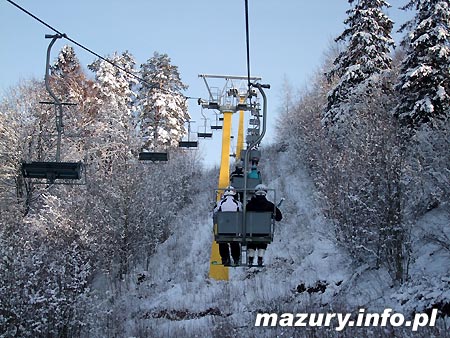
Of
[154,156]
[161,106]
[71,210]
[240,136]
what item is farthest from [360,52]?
[161,106]

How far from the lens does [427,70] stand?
62.3ft

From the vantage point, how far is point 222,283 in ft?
67.1

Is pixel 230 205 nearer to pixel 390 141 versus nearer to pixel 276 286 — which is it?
pixel 390 141

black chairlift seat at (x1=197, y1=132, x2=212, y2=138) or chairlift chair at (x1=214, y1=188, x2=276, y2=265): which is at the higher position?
black chairlift seat at (x1=197, y1=132, x2=212, y2=138)

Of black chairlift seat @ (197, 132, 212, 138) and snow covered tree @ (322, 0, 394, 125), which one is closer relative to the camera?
snow covered tree @ (322, 0, 394, 125)

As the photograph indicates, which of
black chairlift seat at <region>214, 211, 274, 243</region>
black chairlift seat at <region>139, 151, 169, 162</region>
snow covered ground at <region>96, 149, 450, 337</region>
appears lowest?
snow covered ground at <region>96, 149, 450, 337</region>

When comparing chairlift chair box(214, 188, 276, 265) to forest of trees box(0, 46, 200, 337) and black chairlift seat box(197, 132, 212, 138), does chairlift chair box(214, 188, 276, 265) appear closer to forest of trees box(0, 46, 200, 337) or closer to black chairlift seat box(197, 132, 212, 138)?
forest of trees box(0, 46, 200, 337)

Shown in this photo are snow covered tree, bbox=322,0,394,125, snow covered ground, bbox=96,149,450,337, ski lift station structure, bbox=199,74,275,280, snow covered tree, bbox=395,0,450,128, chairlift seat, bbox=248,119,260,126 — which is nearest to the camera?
ski lift station structure, bbox=199,74,275,280

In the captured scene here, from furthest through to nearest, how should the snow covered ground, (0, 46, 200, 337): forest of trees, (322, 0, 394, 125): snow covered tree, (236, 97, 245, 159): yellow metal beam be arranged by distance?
1. (236, 97, 245, 159): yellow metal beam
2. (322, 0, 394, 125): snow covered tree
3. (0, 46, 200, 337): forest of trees
4. the snow covered ground

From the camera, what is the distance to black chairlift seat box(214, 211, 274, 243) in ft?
32.0

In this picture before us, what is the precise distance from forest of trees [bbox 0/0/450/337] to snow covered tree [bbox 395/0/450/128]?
0.05m

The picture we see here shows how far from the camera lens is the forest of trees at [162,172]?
55.4 ft

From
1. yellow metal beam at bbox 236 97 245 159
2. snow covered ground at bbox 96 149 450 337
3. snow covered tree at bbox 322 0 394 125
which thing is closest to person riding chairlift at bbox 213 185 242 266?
snow covered ground at bbox 96 149 450 337

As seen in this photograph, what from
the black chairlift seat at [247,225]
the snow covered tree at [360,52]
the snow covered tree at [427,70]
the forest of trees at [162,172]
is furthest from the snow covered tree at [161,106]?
the black chairlift seat at [247,225]
